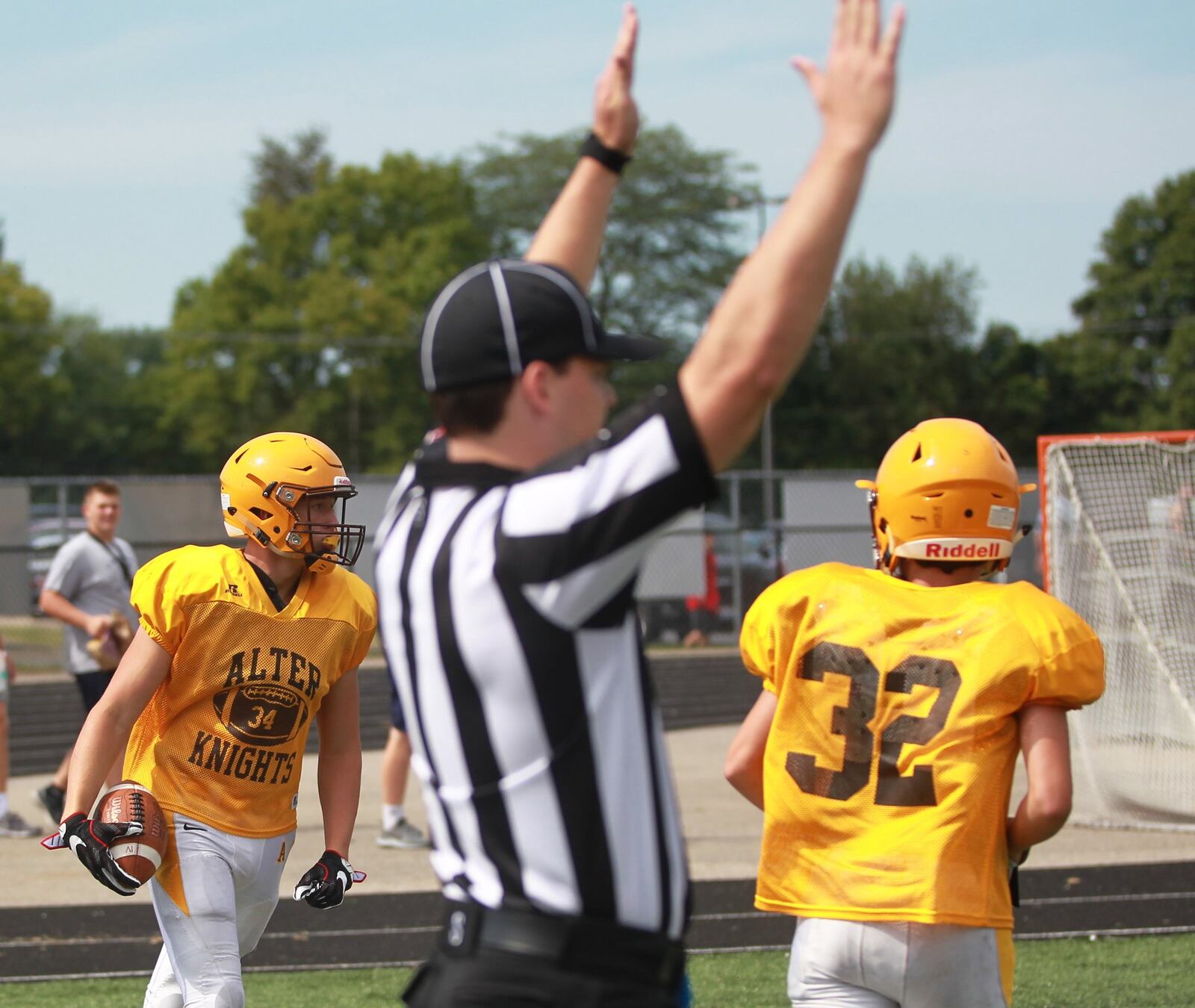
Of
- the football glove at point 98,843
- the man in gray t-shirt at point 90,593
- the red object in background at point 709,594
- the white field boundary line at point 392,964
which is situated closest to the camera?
the football glove at point 98,843

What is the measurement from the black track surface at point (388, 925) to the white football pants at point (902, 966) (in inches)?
157

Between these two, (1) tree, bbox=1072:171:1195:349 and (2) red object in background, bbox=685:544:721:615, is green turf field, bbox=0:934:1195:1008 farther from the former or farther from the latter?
(1) tree, bbox=1072:171:1195:349

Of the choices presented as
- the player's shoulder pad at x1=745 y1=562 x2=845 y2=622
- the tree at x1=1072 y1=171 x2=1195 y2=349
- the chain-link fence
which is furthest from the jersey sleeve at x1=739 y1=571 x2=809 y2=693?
the tree at x1=1072 y1=171 x2=1195 y2=349

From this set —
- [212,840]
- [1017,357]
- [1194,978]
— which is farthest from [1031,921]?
[1017,357]

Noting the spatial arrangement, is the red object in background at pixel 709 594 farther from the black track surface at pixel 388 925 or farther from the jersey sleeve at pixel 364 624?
the jersey sleeve at pixel 364 624

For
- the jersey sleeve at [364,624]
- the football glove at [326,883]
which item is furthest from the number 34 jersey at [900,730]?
the jersey sleeve at [364,624]

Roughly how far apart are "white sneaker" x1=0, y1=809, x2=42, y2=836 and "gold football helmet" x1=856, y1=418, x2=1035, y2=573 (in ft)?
25.9

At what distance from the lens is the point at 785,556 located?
73.3ft

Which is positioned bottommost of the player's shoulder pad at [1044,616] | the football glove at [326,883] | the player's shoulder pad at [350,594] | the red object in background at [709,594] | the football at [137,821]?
the red object in background at [709,594]

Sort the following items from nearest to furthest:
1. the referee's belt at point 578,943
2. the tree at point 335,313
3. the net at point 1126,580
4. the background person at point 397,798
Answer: the referee's belt at point 578,943, the background person at point 397,798, the net at point 1126,580, the tree at point 335,313

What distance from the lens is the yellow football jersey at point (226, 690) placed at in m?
4.17

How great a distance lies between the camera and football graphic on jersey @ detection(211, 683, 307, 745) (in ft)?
13.9

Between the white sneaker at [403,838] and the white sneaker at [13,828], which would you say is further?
the white sneaker at [13,828]

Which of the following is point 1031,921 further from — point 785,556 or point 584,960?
point 785,556
